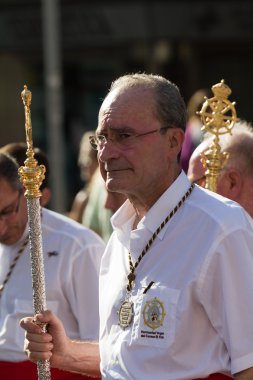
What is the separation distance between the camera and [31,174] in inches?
154

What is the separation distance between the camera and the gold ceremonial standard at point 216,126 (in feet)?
14.9

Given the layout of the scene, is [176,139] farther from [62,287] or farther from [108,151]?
[62,287]

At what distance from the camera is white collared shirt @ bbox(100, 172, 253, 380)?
3.39m

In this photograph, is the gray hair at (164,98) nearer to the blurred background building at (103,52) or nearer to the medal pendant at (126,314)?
the medal pendant at (126,314)

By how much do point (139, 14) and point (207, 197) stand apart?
1485 centimetres

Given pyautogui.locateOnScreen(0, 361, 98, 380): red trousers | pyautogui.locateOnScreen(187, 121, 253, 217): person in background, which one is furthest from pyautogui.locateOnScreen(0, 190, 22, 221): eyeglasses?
pyautogui.locateOnScreen(187, 121, 253, 217): person in background

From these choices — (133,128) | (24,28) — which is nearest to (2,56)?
(24,28)

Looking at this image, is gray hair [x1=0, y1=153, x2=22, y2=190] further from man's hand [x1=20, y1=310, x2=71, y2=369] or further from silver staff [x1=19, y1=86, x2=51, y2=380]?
man's hand [x1=20, y1=310, x2=71, y2=369]

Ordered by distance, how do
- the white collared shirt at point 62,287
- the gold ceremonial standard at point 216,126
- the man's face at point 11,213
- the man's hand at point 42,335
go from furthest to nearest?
the man's face at point 11,213 < the white collared shirt at point 62,287 < the gold ceremonial standard at point 216,126 < the man's hand at point 42,335

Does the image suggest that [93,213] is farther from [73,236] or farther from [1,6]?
[1,6]

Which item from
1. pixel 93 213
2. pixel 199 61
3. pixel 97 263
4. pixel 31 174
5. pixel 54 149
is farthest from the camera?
pixel 199 61

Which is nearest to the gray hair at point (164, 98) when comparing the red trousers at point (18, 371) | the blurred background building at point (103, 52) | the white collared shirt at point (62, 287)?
the white collared shirt at point (62, 287)

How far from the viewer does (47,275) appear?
4883mm

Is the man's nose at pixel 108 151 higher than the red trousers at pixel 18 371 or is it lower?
higher
